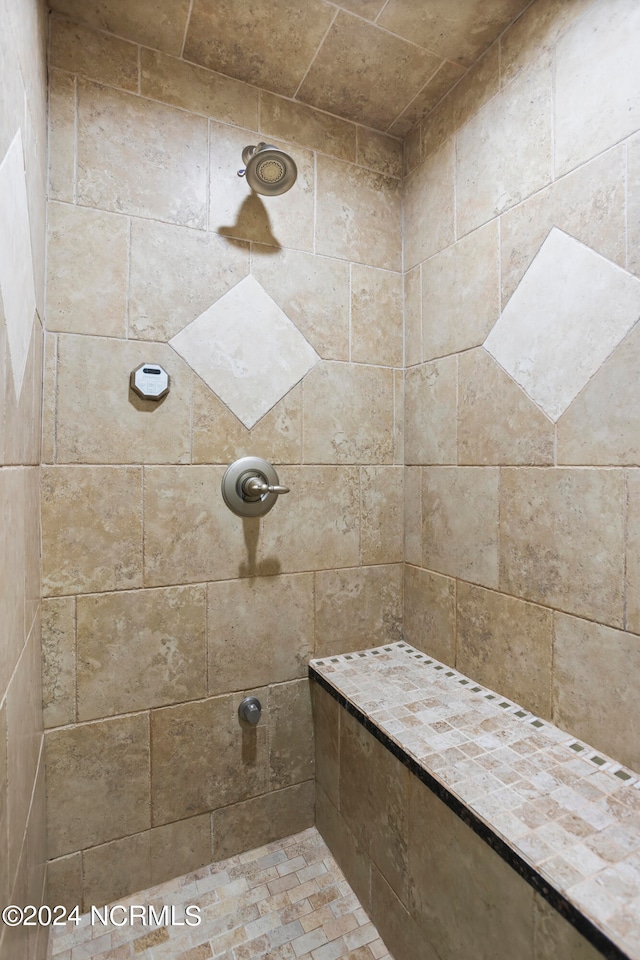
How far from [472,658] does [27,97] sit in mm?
1667

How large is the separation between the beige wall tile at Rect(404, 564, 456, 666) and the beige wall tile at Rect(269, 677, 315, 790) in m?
0.41

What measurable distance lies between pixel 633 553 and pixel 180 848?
4.68 feet

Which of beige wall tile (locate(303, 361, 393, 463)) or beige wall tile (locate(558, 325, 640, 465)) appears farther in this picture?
beige wall tile (locate(303, 361, 393, 463))

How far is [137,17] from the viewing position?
1.18 meters

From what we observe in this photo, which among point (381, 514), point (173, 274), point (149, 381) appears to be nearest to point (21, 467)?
point (149, 381)

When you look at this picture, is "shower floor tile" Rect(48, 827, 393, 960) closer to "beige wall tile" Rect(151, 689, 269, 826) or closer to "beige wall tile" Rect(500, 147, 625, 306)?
"beige wall tile" Rect(151, 689, 269, 826)

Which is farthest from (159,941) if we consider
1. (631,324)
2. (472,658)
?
(631,324)

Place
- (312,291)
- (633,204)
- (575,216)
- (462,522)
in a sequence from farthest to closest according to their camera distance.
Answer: (312,291) → (462,522) → (575,216) → (633,204)


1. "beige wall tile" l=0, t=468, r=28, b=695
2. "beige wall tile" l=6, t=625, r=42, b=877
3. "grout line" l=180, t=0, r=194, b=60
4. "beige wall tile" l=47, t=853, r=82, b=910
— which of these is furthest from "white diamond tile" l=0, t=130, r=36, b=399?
"beige wall tile" l=47, t=853, r=82, b=910

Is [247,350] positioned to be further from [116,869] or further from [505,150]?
[116,869]

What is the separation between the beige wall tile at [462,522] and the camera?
1283 millimetres

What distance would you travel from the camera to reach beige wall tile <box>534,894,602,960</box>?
639 millimetres

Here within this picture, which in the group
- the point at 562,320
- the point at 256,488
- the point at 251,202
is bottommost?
the point at 256,488

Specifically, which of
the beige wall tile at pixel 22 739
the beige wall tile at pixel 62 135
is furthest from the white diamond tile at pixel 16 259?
the beige wall tile at pixel 22 739
